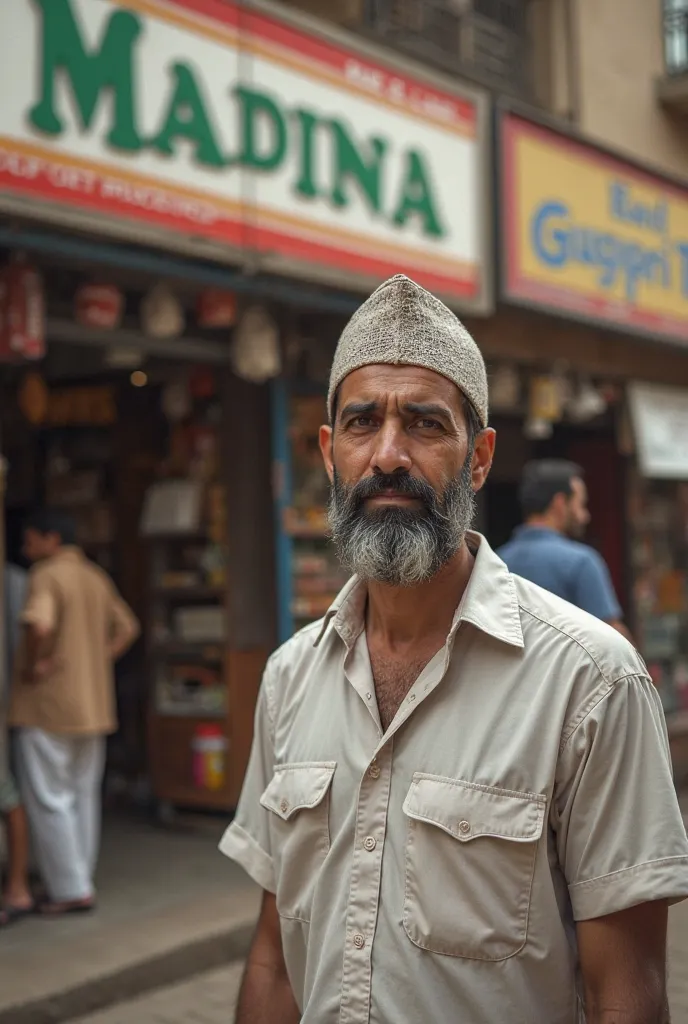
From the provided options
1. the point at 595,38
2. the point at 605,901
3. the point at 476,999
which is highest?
the point at 595,38

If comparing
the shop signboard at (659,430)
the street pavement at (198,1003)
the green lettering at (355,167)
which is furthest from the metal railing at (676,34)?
the street pavement at (198,1003)

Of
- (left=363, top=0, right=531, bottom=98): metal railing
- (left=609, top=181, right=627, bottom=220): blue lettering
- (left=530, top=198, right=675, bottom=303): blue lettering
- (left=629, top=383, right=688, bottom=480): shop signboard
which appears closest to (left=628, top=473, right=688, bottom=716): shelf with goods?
(left=629, top=383, right=688, bottom=480): shop signboard

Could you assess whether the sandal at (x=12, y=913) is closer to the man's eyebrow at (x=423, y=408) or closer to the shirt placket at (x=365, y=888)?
the shirt placket at (x=365, y=888)

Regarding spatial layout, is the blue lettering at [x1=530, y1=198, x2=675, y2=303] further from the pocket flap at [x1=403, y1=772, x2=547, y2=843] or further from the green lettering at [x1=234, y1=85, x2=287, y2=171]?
the pocket flap at [x1=403, y1=772, x2=547, y2=843]

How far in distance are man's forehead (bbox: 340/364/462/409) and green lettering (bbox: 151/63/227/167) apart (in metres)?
3.80

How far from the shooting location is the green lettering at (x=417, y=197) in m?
6.86

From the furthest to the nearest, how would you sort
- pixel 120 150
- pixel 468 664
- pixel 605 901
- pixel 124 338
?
1. pixel 124 338
2. pixel 120 150
3. pixel 468 664
4. pixel 605 901

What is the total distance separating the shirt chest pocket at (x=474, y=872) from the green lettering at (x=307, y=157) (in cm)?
494

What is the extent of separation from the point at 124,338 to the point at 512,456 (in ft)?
17.1

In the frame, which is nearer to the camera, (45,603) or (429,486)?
(429,486)

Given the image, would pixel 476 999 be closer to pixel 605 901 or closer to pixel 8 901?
pixel 605 901

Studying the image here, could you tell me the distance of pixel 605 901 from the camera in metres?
1.72

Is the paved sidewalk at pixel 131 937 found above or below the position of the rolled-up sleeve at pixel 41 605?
Answer: below

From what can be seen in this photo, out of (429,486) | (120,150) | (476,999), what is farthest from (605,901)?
(120,150)
